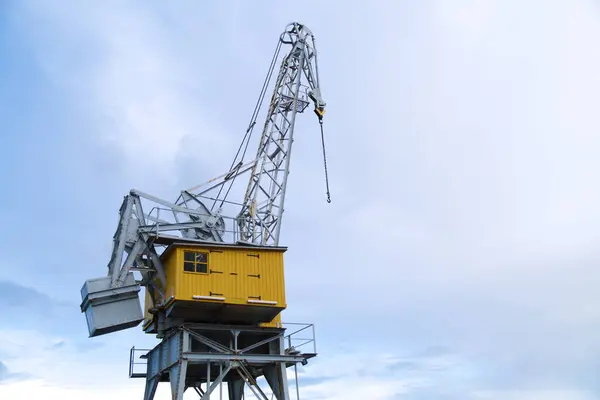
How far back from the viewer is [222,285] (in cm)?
2838

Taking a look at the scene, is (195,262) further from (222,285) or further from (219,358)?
(219,358)

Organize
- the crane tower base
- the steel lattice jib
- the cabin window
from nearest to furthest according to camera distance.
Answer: the crane tower base < the steel lattice jib < the cabin window

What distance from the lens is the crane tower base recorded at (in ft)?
90.0

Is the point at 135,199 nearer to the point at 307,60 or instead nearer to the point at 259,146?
the point at 259,146

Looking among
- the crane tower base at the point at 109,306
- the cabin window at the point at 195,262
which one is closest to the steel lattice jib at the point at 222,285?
the cabin window at the point at 195,262

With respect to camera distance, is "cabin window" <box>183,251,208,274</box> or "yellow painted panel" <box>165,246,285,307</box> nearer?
"yellow painted panel" <box>165,246,285,307</box>

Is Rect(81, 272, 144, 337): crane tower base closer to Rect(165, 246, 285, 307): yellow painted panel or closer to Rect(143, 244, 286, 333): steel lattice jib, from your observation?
Rect(143, 244, 286, 333): steel lattice jib

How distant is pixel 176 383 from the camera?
88.1 ft

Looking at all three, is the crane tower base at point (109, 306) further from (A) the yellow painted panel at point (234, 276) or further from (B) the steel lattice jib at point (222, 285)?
(A) the yellow painted panel at point (234, 276)

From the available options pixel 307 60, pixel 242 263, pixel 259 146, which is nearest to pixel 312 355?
pixel 242 263

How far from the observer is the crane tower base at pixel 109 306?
2742 centimetres

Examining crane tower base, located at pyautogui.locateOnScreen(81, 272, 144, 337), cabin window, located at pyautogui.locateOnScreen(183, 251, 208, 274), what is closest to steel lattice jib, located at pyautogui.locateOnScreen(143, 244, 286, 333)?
cabin window, located at pyautogui.locateOnScreen(183, 251, 208, 274)

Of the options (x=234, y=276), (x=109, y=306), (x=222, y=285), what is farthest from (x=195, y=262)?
(x=109, y=306)

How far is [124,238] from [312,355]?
10641 millimetres
